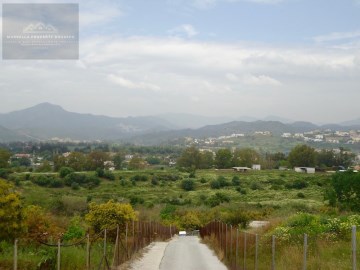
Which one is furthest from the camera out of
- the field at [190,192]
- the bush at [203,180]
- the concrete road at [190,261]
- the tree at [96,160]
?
the tree at [96,160]

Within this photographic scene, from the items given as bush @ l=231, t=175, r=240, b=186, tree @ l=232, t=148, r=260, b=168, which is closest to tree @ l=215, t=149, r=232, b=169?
tree @ l=232, t=148, r=260, b=168

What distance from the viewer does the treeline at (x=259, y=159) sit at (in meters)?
130

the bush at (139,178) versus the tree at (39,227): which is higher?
the tree at (39,227)

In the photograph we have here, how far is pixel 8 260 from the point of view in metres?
12.2

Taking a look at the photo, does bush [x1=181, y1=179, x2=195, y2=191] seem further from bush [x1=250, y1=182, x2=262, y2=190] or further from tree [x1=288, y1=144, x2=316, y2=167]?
tree [x1=288, y1=144, x2=316, y2=167]

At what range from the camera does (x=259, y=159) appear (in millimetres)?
145625

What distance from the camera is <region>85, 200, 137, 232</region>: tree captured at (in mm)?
23781

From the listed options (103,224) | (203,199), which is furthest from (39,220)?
(203,199)

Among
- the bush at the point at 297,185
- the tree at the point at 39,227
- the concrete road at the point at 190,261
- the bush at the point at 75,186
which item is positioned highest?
the tree at the point at 39,227

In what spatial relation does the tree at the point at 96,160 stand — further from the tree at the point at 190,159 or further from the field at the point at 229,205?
the field at the point at 229,205

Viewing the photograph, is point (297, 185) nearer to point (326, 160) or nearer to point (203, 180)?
point (203, 180)

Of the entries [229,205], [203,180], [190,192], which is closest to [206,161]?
[203,180]

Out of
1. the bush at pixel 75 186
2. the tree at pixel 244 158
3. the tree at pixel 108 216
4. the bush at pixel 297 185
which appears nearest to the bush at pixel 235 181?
the bush at pixel 297 185

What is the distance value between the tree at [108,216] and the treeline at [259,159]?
102 metres
